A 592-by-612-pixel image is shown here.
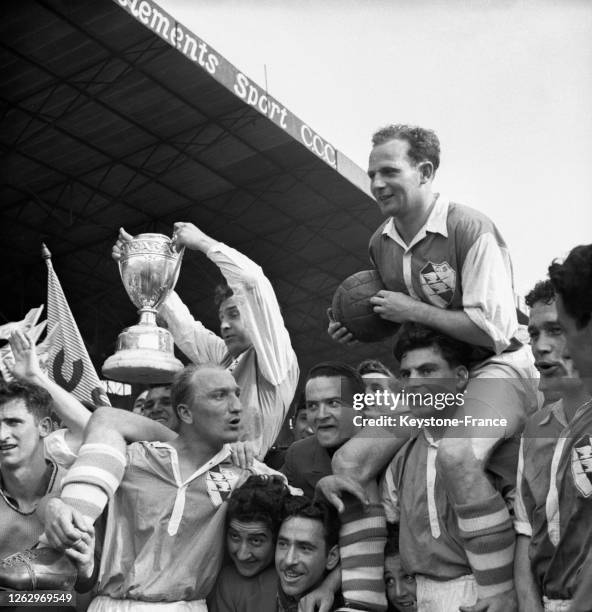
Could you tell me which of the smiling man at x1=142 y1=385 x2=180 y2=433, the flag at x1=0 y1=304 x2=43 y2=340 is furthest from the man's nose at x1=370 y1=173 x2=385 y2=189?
the flag at x1=0 y1=304 x2=43 y2=340

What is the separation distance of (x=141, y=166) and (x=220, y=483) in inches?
434

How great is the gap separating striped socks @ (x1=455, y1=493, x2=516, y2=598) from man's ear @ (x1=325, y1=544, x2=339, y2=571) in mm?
639

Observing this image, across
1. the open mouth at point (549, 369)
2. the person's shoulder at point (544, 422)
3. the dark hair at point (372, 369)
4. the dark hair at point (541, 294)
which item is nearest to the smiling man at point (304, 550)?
the person's shoulder at point (544, 422)

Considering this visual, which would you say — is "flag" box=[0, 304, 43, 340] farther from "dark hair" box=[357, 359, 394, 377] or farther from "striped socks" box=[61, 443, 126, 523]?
"dark hair" box=[357, 359, 394, 377]

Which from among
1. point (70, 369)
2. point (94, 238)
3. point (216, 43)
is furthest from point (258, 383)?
point (94, 238)

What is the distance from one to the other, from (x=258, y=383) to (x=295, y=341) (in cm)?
1888

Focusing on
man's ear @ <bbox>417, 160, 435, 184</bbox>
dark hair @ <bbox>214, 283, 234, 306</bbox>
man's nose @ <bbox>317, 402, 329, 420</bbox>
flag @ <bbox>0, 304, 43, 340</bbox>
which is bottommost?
man's nose @ <bbox>317, 402, 329, 420</bbox>

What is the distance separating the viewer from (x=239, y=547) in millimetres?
3742

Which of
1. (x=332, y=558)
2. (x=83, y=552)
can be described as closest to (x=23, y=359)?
(x=83, y=552)

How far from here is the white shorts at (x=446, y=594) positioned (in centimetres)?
324

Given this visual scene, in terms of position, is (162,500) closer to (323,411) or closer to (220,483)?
(220,483)

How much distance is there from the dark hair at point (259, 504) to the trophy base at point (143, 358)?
1079mm

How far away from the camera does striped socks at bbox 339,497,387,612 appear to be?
341cm

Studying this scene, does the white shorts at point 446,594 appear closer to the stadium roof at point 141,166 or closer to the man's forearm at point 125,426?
the man's forearm at point 125,426
